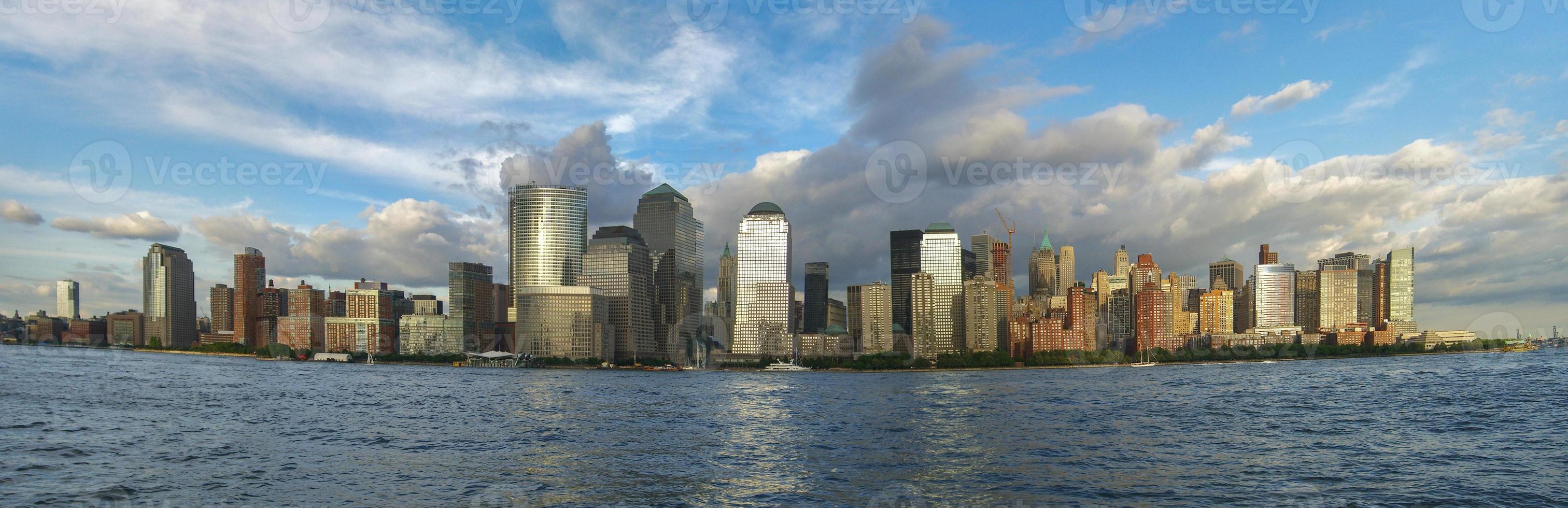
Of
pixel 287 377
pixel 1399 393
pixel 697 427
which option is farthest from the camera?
pixel 287 377

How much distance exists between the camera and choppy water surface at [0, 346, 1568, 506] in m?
38.0

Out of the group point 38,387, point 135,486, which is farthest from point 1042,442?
point 38,387

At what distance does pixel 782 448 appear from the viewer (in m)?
55.3

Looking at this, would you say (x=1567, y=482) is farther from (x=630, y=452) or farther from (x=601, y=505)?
(x=630, y=452)

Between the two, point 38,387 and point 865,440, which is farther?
point 38,387

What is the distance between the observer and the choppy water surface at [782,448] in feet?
125

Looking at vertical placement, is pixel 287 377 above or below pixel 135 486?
below

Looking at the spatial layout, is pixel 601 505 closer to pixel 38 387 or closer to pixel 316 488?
pixel 316 488

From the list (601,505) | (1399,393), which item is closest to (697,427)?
(601,505)

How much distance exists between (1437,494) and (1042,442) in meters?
22.9

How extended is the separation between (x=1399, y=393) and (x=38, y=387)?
502ft

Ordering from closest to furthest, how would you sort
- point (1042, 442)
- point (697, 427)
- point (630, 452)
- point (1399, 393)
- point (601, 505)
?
point (601, 505) < point (630, 452) < point (1042, 442) < point (697, 427) < point (1399, 393)

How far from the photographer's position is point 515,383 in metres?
149

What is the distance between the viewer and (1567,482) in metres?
39.1
